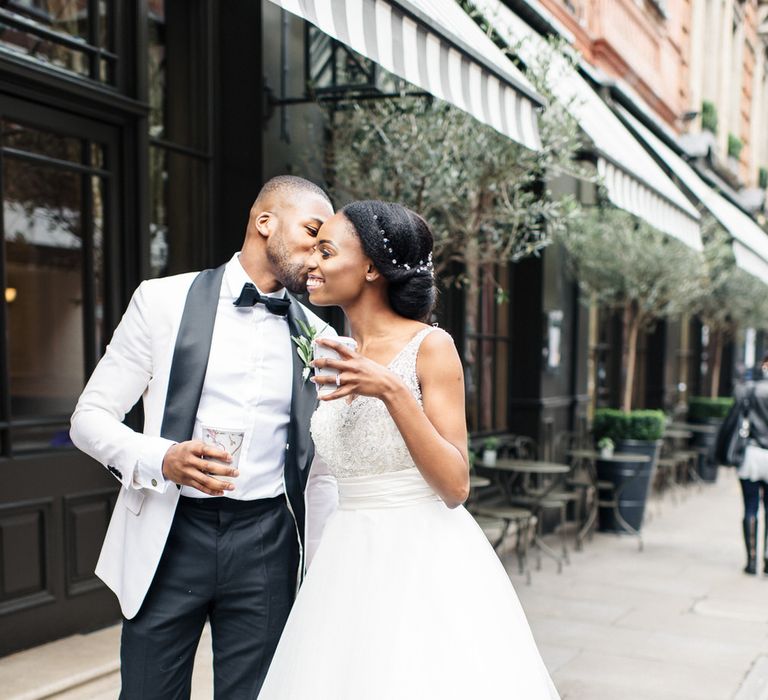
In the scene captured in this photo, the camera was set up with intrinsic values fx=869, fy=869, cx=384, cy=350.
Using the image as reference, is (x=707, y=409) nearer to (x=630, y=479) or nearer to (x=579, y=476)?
(x=579, y=476)

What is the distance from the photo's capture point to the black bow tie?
2400 mm

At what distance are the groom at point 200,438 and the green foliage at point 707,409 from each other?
12.2 metres

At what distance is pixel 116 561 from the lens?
2.37 meters

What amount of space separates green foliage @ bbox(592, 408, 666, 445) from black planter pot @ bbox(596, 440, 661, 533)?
A: 8 centimetres

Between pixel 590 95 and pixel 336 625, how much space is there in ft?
18.4

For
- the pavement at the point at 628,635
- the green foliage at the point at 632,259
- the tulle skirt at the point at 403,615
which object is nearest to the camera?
the tulle skirt at the point at 403,615

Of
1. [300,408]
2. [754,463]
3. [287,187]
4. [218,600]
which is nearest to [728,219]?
[754,463]

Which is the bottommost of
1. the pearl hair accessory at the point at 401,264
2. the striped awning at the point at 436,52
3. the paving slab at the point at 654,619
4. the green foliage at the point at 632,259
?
the paving slab at the point at 654,619

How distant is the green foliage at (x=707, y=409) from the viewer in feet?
44.1

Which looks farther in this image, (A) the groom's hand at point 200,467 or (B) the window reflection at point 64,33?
(B) the window reflection at point 64,33

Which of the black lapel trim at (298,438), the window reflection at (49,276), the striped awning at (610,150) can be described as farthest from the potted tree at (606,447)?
the black lapel trim at (298,438)

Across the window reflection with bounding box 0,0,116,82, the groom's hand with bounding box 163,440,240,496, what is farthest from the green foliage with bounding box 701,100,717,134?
the groom's hand with bounding box 163,440,240,496

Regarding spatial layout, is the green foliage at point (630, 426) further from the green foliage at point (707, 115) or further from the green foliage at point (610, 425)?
the green foliage at point (707, 115)

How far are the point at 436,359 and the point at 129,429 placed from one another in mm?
831
